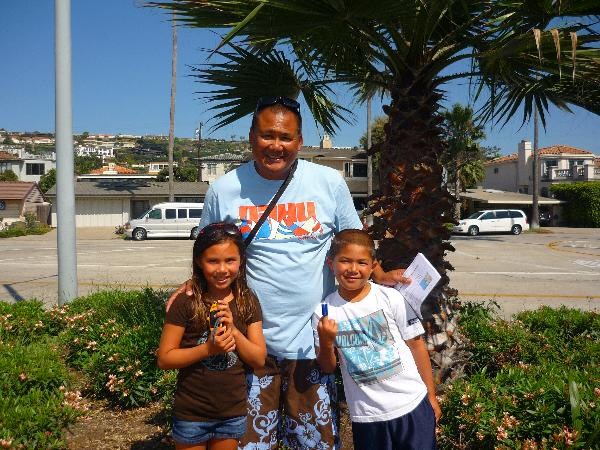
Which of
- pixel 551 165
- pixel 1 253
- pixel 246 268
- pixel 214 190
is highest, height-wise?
pixel 551 165

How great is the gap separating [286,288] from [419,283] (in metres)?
0.55

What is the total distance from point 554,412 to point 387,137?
205 cm

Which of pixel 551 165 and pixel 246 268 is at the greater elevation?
pixel 551 165

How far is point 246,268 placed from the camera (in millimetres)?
2260

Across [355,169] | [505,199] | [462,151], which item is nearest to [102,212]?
[355,169]

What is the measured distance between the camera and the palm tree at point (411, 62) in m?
3.14

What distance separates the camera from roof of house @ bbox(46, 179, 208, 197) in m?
34.8

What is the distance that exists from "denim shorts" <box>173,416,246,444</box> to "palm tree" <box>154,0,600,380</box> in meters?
1.79

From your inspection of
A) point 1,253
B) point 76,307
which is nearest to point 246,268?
point 76,307

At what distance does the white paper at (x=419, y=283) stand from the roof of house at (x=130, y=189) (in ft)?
110

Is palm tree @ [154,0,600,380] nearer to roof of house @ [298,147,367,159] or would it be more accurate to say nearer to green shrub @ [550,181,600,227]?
roof of house @ [298,147,367,159]

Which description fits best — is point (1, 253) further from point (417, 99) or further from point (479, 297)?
point (417, 99)

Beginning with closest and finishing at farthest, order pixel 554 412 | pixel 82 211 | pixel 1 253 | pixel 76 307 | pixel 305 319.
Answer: pixel 305 319
pixel 554 412
pixel 76 307
pixel 1 253
pixel 82 211

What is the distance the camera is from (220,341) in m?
1.96
